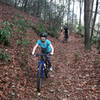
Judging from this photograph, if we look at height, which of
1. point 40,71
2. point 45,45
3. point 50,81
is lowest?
point 50,81

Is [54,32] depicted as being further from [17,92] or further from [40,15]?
[17,92]

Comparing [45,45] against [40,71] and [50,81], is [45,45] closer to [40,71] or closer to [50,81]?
[40,71]

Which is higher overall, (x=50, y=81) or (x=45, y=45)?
(x=45, y=45)

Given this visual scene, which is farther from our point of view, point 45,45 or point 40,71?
point 45,45

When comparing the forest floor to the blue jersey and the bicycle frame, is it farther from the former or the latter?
the blue jersey

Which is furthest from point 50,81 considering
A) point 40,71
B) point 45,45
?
point 45,45

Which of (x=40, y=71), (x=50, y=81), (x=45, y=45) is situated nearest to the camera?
(x=40, y=71)

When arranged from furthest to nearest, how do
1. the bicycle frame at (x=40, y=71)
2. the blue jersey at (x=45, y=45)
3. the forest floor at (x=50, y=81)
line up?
1. the blue jersey at (x=45, y=45)
2. the bicycle frame at (x=40, y=71)
3. the forest floor at (x=50, y=81)

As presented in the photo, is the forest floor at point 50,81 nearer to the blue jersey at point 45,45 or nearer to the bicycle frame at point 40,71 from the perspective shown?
the bicycle frame at point 40,71

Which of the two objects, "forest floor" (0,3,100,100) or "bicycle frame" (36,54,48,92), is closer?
"forest floor" (0,3,100,100)

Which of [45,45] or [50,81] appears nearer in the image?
[45,45]

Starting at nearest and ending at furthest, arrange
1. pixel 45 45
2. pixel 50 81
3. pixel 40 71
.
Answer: pixel 40 71, pixel 45 45, pixel 50 81

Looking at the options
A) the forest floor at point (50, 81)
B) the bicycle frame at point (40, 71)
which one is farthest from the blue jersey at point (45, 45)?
the forest floor at point (50, 81)

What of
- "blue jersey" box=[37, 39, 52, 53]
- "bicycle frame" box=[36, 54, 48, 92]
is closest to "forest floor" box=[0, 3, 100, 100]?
"bicycle frame" box=[36, 54, 48, 92]
